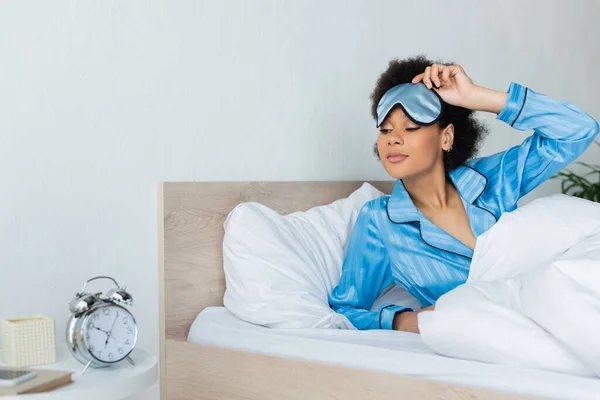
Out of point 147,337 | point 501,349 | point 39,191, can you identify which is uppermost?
point 39,191

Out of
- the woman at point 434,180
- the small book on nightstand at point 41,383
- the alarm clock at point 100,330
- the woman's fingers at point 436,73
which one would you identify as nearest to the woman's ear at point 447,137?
the woman at point 434,180

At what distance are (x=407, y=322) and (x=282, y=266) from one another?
29 cm

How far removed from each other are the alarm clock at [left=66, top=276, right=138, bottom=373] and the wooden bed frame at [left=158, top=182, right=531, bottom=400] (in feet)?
0.97

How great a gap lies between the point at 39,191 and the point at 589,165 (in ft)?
8.52

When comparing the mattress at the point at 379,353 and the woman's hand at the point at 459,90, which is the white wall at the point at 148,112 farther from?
the woman's hand at the point at 459,90

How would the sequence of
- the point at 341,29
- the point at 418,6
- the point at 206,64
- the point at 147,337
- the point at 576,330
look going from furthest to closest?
the point at 418,6 < the point at 341,29 < the point at 206,64 < the point at 147,337 < the point at 576,330

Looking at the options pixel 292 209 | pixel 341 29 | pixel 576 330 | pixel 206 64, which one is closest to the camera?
pixel 576 330

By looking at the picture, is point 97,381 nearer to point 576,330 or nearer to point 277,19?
point 576,330

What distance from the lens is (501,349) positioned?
119 cm

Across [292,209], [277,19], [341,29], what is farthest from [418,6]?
[292,209]

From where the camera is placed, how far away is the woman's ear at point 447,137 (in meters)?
1.77

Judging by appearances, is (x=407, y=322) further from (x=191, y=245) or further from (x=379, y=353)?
(x=191, y=245)

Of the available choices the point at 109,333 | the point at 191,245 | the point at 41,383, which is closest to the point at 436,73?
the point at 191,245

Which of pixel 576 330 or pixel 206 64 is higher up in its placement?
pixel 206 64
